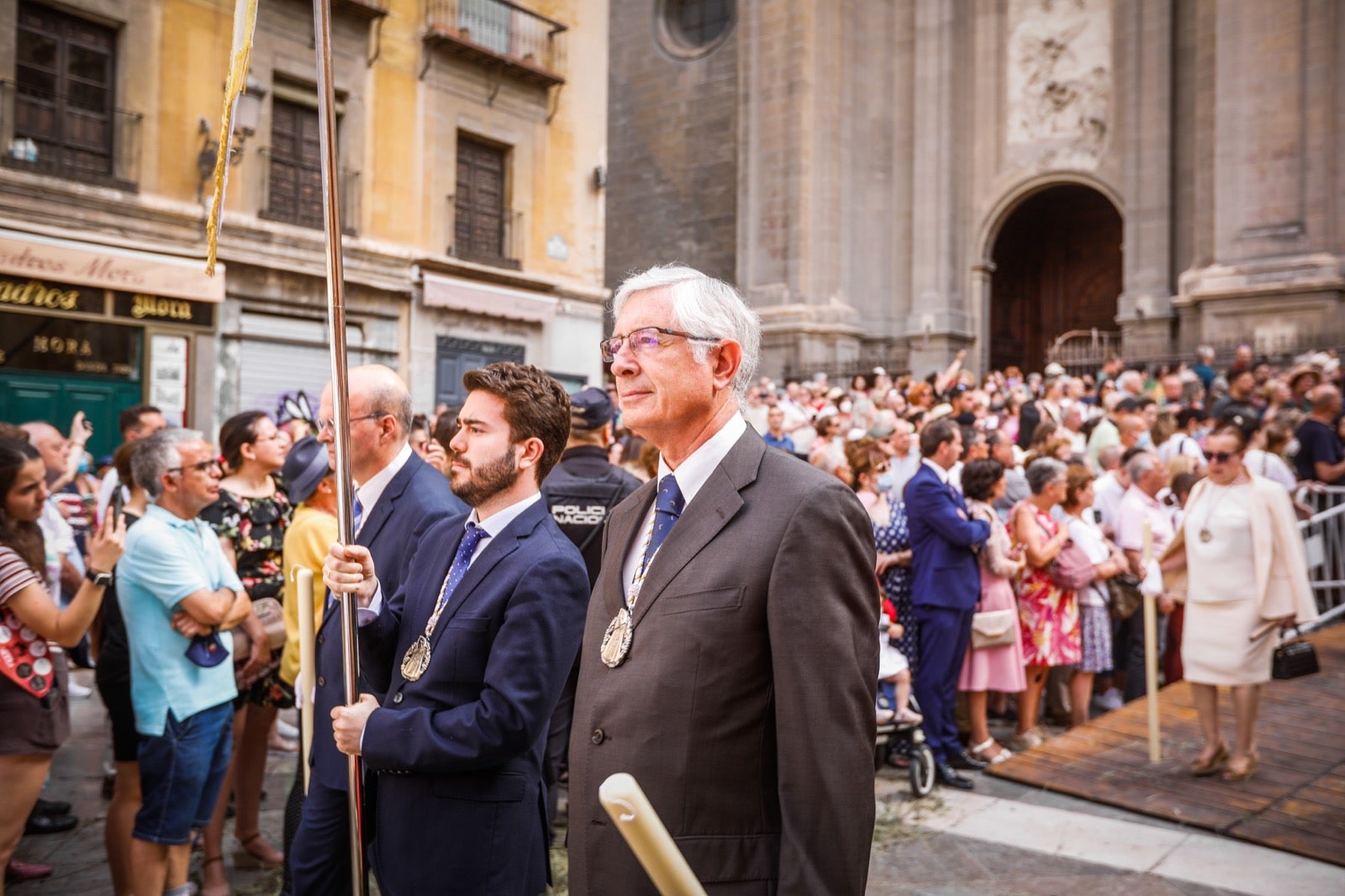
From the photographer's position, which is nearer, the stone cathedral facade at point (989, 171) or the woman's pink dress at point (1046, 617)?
the woman's pink dress at point (1046, 617)

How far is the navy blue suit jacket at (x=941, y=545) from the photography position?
652 centimetres

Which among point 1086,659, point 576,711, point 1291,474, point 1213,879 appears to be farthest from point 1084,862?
point 1291,474

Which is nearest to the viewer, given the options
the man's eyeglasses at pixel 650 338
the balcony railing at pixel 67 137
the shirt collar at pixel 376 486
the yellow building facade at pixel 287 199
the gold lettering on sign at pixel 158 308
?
the man's eyeglasses at pixel 650 338

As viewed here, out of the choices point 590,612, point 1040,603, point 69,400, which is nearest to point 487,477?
point 590,612

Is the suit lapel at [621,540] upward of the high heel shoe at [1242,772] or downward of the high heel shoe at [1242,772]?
upward

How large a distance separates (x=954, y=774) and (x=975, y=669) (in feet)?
2.61

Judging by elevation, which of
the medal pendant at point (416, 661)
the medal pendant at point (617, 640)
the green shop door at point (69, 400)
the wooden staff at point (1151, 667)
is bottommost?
the wooden staff at point (1151, 667)

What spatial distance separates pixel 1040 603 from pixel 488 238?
45.8 feet

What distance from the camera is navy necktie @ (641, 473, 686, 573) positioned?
7.84 feet

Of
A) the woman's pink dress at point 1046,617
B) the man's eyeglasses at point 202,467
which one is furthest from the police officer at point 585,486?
the woman's pink dress at point 1046,617

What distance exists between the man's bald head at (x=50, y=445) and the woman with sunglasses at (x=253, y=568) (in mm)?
1829

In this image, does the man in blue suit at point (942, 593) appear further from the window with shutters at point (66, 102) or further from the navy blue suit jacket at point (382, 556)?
the window with shutters at point (66, 102)

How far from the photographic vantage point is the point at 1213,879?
16.3 ft

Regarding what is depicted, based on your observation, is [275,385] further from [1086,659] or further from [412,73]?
[1086,659]
